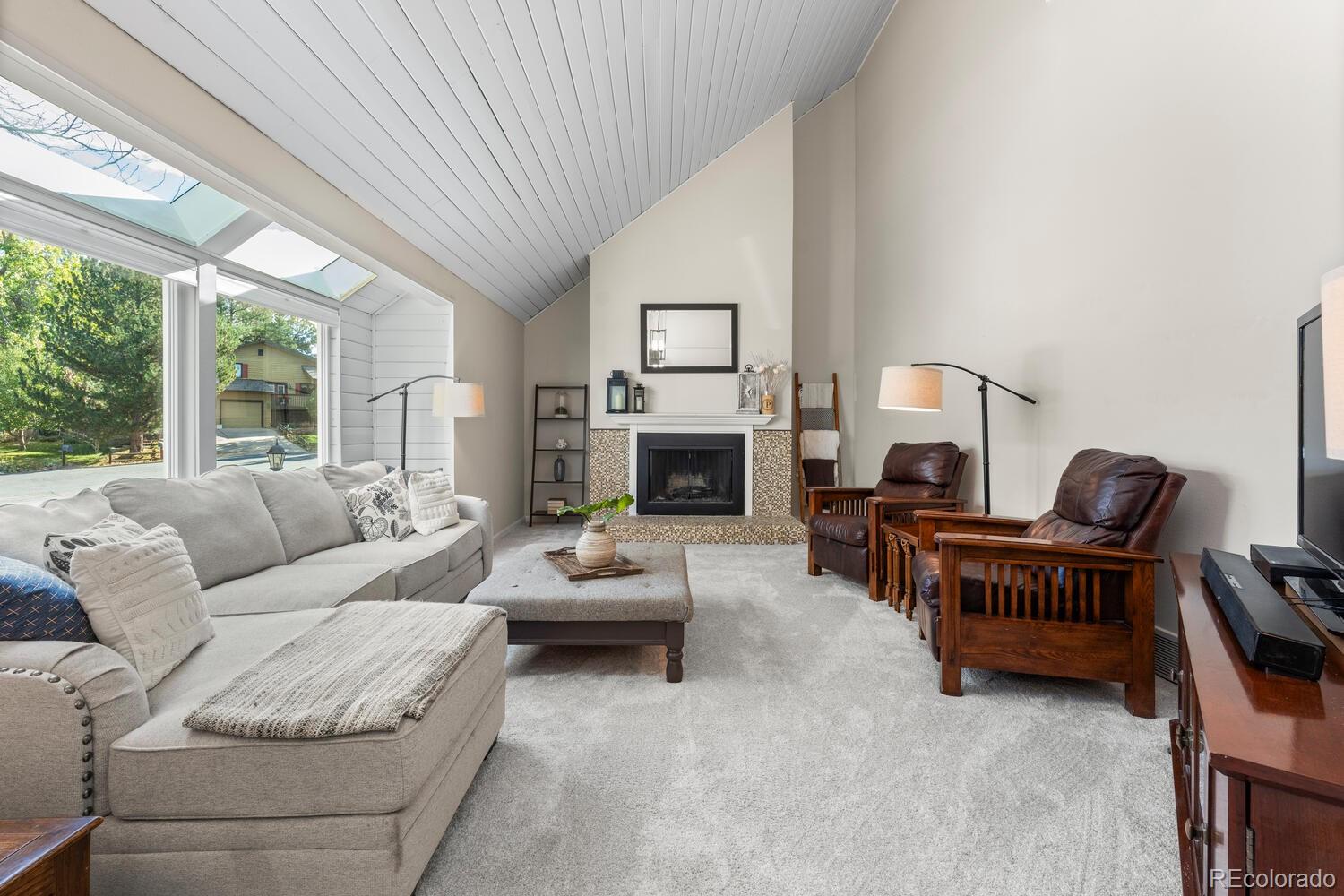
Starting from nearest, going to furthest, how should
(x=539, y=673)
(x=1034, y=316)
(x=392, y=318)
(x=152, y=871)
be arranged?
(x=152, y=871), (x=539, y=673), (x=1034, y=316), (x=392, y=318)

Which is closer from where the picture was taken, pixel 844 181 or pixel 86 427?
pixel 86 427

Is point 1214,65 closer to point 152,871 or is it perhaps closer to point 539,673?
point 539,673

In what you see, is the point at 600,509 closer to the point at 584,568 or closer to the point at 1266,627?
the point at 584,568

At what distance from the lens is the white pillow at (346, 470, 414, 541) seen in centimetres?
317

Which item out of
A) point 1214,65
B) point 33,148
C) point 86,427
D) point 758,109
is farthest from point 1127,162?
point 86,427

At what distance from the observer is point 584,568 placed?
2750mm

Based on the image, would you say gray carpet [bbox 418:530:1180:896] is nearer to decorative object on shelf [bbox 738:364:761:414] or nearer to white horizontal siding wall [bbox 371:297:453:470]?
white horizontal siding wall [bbox 371:297:453:470]

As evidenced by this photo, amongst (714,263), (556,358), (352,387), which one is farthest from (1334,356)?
(556,358)

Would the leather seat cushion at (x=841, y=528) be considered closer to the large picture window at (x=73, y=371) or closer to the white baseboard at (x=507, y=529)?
the white baseboard at (x=507, y=529)

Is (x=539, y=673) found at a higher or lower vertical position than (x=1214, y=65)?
lower

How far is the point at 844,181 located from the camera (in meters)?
6.08

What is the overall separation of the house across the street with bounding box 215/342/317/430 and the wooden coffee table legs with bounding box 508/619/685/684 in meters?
2.04

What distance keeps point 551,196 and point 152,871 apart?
13.1ft

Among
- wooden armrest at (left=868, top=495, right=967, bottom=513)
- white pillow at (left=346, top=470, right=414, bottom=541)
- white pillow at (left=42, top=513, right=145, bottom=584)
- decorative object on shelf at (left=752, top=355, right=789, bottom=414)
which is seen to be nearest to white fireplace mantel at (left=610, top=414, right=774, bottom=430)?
decorative object on shelf at (left=752, top=355, right=789, bottom=414)
